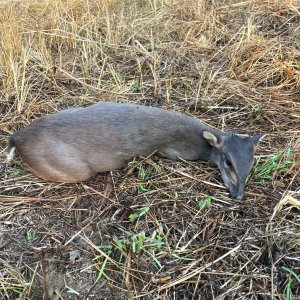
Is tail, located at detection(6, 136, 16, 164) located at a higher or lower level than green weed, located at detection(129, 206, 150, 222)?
higher

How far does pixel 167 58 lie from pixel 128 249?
130 inches

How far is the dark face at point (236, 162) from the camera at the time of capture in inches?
160

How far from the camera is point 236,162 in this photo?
4258 millimetres

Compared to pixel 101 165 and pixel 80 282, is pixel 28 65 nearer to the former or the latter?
pixel 101 165

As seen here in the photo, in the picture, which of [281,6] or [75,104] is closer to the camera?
[75,104]

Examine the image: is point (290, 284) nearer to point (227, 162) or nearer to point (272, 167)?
point (272, 167)

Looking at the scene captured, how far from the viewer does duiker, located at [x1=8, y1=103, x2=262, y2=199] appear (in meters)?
4.23

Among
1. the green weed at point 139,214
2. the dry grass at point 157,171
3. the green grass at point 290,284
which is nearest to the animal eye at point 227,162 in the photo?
the dry grass at point 157,171

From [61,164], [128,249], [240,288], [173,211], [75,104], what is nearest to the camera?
[240,288]

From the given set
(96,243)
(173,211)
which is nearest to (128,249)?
(96,243)

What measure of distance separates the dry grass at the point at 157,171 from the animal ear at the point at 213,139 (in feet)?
0.74

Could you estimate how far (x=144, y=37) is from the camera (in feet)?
21.7

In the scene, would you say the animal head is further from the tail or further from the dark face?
the tail

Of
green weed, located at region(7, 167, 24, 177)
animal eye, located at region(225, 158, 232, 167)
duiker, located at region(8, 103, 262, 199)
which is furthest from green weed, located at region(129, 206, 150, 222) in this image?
green weed, located at region(7, 167, 24, 177)
